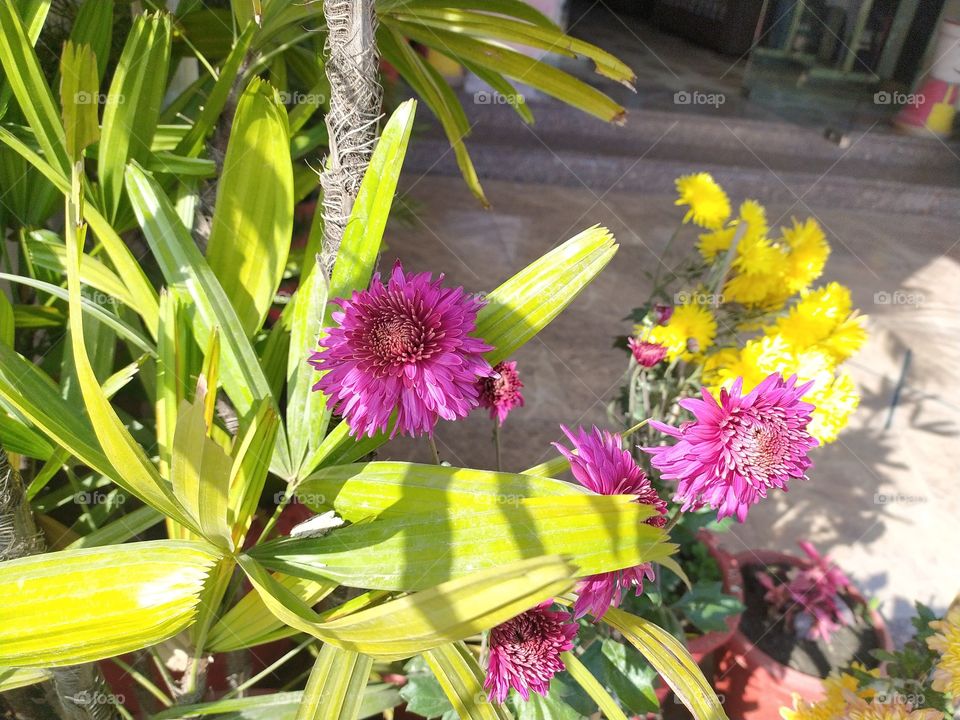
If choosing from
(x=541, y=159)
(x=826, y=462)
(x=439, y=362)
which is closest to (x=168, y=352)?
(x=439, y=362)

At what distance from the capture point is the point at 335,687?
55 cm

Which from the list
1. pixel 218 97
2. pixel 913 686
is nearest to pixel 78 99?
pixel 218 97

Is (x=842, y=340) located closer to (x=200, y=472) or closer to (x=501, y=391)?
(x=501, y=391)

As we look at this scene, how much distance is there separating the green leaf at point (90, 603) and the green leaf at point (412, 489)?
0.11m

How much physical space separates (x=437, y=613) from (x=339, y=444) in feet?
0.83

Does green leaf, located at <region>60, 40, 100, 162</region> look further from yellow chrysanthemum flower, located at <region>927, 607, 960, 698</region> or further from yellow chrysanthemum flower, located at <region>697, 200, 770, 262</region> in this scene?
yellow chrysanthemum flower, located at <region>927, 607, 960, 698</region>

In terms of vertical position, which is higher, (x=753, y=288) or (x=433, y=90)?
(x=433, y=90)

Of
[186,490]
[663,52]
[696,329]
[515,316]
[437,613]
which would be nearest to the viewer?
[437,613]

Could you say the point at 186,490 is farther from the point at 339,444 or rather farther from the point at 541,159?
the point at 541,159

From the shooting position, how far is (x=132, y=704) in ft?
3.11

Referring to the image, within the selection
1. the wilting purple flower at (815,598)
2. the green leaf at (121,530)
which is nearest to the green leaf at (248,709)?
the green leaf at (121,530)

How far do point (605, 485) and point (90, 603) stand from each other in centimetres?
37

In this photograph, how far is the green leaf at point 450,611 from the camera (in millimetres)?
357

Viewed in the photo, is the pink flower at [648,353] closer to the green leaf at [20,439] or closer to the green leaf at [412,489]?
the green leaf at [412,489]
